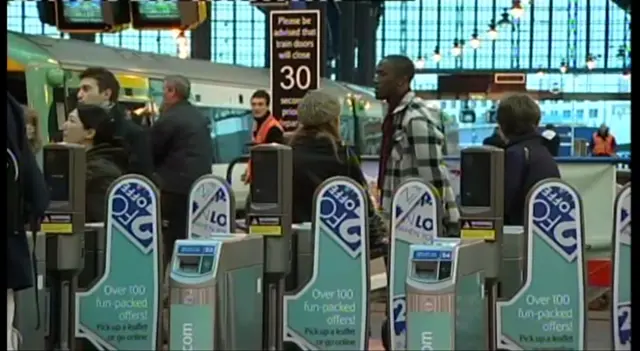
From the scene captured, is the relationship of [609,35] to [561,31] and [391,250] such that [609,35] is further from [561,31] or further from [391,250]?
[391,250]

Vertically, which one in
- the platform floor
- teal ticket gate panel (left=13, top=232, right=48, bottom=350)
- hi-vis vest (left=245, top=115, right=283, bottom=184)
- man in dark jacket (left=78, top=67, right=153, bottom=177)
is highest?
man in dark jacket (left=78, top=67, right=153, bottom=177)

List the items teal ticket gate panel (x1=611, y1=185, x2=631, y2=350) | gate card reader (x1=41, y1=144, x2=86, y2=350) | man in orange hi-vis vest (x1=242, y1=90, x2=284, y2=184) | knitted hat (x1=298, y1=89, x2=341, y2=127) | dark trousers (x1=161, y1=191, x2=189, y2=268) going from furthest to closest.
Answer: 1. man in orange hi-vis vest (x1=242, y1=90, x2=284, y2=184)
2. dark trousers (x1=161, y1=191, x2=189, y2=268)
3. knitted hat (x1=298, y1=89, x2=341, y2=127)
4. gate card reader (x1=41, y1=144, x2=86, y2=350)
5. teal ticket gate panel (x1=611, y1=185, x2=631, y2=350)

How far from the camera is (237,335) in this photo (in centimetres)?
607

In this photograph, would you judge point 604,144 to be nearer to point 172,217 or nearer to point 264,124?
point 264,124

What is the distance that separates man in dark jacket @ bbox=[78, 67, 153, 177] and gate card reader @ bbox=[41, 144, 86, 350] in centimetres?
72

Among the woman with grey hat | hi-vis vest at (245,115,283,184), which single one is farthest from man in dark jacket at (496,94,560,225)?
hi-vis vest at (245,115,283,184)

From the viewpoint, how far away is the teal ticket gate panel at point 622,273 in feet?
18.2

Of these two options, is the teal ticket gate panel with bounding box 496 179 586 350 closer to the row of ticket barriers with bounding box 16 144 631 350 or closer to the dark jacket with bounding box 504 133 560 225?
the row of ticket barriers with bounding box 16 144 631 350

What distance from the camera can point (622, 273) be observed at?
5.62 meters

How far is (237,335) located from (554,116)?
30.4 m

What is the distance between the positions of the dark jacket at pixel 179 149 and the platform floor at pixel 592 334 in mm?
1470

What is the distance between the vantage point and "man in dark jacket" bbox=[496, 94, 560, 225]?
6192mm

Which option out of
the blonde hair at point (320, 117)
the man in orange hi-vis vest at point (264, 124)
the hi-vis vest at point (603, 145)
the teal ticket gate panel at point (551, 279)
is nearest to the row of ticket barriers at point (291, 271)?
the teal ticket gate panel at point (551, 279)

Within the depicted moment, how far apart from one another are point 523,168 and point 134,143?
212 cm
